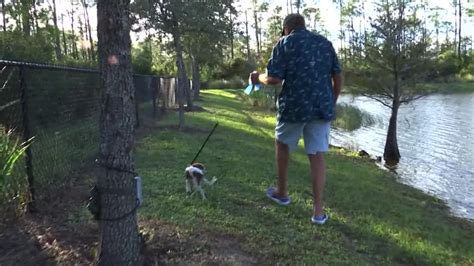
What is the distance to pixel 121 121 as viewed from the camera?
3205 millimetres

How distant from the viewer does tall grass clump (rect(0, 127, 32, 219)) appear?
13.5 ft

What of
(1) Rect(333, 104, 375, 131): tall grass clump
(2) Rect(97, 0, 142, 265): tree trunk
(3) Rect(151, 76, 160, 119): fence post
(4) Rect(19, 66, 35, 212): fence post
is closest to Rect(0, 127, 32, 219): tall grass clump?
(4) Rect(19, 66, 35, 212): fence post

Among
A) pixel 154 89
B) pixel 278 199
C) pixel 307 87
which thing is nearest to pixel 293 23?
pixel 307 87

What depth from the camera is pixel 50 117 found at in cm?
683

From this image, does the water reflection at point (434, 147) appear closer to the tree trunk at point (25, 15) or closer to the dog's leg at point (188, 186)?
the dog's leg at point (188, 186)

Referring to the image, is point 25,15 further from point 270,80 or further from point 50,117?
point 270,80

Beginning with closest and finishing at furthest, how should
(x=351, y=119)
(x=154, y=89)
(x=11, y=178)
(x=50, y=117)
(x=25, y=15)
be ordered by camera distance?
(x=11, y=178) < (x=50, y=117) < (x=154, y=89) < (x=25, y=15) < (x=351, y=119)

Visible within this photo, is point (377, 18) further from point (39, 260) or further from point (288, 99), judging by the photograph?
point (39, 260)

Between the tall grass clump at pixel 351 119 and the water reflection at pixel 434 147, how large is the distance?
1.20 feet

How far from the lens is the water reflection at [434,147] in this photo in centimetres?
1006

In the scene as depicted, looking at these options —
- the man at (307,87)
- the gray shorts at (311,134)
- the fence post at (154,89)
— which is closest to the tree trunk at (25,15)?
the fence post at (154,89)

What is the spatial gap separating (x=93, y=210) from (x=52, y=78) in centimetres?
401

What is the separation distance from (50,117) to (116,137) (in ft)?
13.2

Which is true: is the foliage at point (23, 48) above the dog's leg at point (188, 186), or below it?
above
